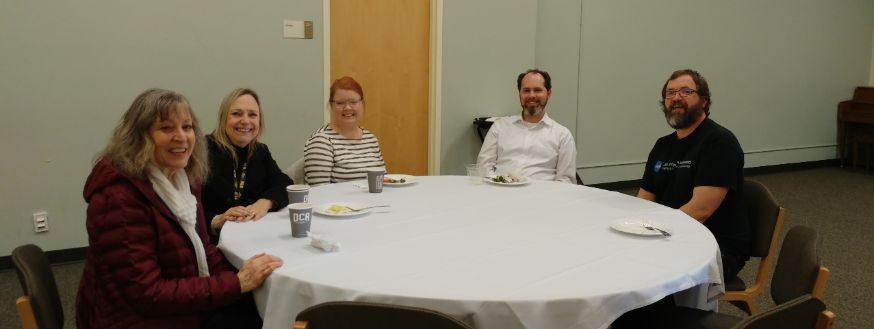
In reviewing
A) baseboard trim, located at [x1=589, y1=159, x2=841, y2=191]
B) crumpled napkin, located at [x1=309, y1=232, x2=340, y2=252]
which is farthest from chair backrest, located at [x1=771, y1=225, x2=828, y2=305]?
baseboard trim, located at [x1=589, y1=159, x2=841, y2=191]

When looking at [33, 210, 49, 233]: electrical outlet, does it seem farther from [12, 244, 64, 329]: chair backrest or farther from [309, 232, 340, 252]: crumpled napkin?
[309, 232, 340, 252]: crumpled napkin

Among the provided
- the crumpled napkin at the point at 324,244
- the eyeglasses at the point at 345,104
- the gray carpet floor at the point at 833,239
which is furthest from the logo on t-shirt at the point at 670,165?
the crumpled napkin at the point at 324,244

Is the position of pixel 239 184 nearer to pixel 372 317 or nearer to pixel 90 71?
pixel 372 317

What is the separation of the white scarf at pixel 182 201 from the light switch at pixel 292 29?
2464 mm

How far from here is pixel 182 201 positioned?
63.1 inches

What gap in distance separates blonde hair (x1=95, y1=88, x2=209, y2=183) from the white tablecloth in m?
0.35

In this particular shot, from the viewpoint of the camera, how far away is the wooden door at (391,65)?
4.30m

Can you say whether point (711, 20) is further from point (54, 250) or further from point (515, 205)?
point (54, 250)

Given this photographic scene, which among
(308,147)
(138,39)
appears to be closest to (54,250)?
(138,39)

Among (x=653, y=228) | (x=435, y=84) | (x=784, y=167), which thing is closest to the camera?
(x=653, y=228)

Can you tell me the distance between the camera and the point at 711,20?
6465 mm

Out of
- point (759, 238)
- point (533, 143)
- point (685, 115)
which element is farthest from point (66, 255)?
point (759, 238)

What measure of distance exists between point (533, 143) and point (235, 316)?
2125 mm

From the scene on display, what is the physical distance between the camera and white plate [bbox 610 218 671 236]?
186 centimetres
